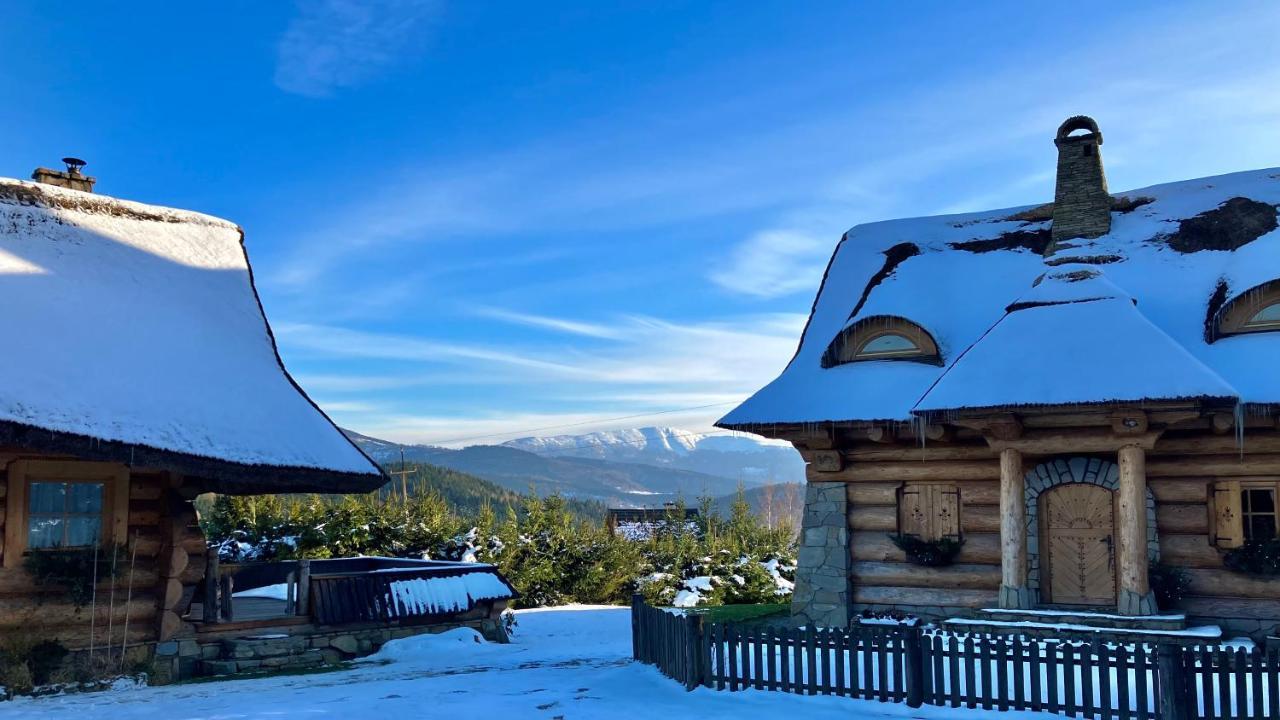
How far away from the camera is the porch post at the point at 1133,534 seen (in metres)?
14.7

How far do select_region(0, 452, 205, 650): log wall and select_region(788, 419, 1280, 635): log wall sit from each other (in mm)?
9629

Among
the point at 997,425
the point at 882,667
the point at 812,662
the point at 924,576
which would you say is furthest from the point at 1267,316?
the point at 812,662

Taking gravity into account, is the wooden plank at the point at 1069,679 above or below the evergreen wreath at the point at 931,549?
below

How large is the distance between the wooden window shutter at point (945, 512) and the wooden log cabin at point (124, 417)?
890cm

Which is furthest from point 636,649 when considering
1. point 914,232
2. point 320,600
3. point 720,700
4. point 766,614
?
point 914,232

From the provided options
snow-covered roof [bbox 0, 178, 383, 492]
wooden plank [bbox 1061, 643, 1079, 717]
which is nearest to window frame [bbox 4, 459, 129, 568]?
snow-covered roof [bbox 0, 178, 383, 492]

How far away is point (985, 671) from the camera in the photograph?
11445 mm

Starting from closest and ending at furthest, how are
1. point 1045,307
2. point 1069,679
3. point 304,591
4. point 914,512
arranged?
1. point 1069,679
2. point 1045,307
3. point 304,591
4. point 914,512

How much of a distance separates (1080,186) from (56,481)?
681 inches

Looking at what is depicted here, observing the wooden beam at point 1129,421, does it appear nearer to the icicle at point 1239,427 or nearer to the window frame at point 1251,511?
the icicle at point 1239,427

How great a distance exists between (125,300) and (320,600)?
18.2 feet

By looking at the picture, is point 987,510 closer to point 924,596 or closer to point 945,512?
point 945,512

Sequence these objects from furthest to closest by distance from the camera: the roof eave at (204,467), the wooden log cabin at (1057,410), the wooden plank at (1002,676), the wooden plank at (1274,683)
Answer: the wooden log cabin at (1057,410)
the roof eave at (204,467)
the wooden plank at (1002,676)
the wooden plank at (1274,683)

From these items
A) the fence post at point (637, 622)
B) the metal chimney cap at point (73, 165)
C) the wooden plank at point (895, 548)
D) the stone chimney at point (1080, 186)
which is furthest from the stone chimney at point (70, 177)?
the stone chimney at point (1080, 186)
